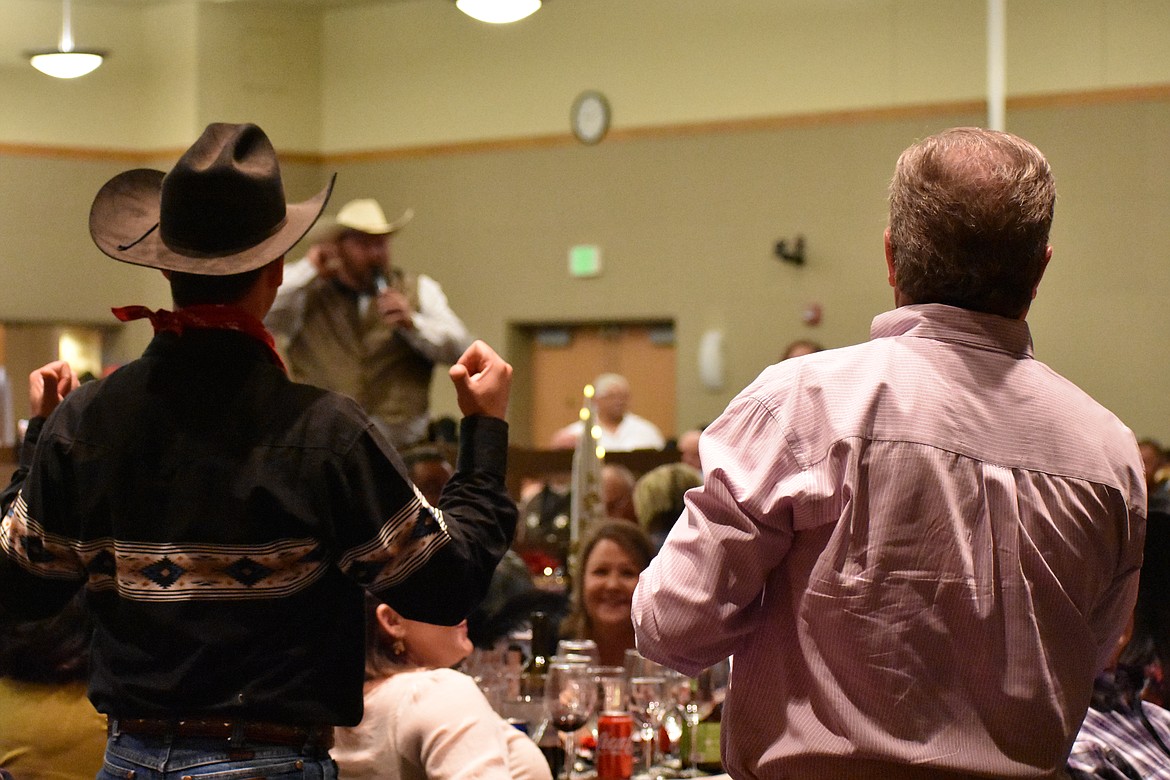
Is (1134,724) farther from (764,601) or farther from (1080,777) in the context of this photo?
(764,601)

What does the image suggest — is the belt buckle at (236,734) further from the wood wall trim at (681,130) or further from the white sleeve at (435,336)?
the wood wall trim at (681,130)

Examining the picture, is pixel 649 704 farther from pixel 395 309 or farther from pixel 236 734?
pixel 395 309

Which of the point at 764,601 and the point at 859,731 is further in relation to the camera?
the point at 764,601

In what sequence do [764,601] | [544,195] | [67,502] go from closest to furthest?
[764,601] < [67,502] < [544,195]

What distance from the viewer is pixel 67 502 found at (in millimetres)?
1637

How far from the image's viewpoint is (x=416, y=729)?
2223 millimetres

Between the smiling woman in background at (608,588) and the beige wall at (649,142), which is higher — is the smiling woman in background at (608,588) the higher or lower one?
the lower one

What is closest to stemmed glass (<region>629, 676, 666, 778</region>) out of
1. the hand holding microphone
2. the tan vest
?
the hand holding microphone

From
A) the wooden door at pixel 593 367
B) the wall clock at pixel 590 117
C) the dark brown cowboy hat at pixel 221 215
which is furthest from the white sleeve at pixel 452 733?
the wall clock at pixel 590 117

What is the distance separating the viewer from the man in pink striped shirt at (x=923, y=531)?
1411 millimetres

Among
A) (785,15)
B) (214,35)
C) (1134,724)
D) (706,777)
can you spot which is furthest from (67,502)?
(214,35)

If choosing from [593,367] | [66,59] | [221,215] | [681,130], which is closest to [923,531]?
[221,215]

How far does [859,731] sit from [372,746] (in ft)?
3.47

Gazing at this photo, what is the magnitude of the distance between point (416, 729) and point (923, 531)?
3.56 feet
